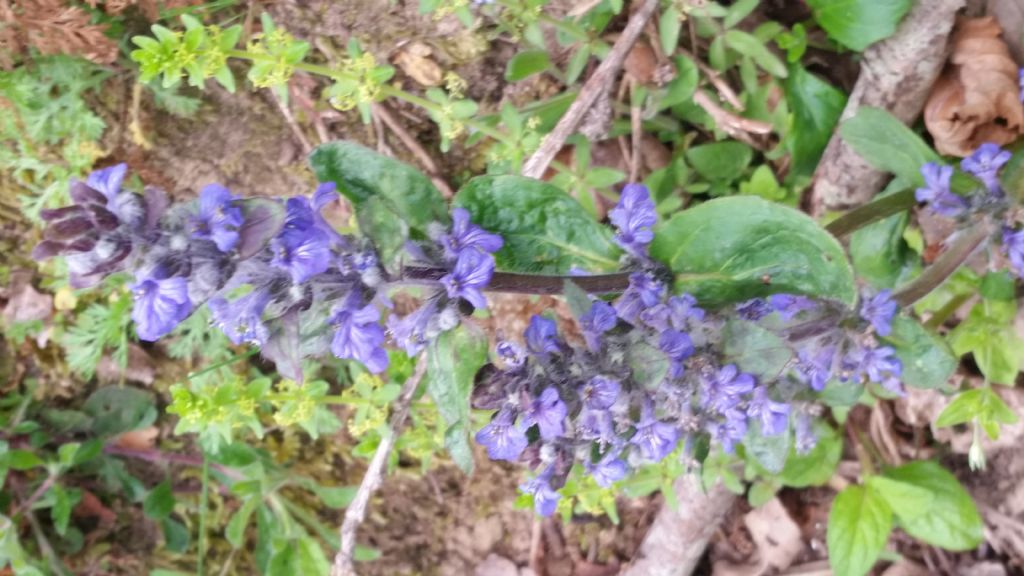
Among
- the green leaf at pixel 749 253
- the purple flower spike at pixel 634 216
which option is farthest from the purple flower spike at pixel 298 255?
the green leaf at pixel 749 253

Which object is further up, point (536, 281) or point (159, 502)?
point (536, 281)

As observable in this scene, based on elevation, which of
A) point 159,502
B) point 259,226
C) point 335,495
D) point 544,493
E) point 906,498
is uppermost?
point 259,226

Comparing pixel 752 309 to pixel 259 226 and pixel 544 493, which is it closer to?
pixel 544 493

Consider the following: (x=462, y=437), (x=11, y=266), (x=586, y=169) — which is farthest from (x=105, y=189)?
(x=11, y=266)

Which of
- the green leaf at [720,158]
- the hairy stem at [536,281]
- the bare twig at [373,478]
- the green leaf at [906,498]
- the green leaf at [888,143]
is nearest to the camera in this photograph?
the hairy stem at [536,281]

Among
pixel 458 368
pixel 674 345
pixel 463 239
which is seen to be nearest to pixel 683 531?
pixel 674 345

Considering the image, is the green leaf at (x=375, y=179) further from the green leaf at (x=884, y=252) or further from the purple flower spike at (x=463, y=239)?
the green leaf at (x=884, y=252)

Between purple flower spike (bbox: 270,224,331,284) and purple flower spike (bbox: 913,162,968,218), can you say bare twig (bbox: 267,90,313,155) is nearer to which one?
purple flower spike (bbox: 270,224,331,284)

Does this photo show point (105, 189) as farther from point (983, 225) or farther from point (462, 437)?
point (983, 225)
